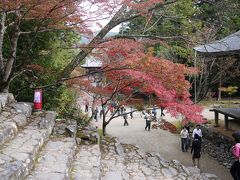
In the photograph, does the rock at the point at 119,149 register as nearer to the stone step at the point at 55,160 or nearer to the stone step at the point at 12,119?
the stone step at the point at 55,160

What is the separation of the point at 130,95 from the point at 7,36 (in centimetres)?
526

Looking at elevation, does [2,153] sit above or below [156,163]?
above

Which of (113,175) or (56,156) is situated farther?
(113,175)

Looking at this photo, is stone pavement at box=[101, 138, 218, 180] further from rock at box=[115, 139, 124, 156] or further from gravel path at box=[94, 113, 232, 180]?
gravel path at box=[94, 113, 232, 180]

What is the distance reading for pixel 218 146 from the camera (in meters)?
14.1

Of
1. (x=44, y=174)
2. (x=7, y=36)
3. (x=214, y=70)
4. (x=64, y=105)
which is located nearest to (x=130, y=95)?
(x=64, y=105)

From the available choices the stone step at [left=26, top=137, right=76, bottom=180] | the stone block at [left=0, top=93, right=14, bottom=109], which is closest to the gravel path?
the stone step at [left=26, top=137, right=76, bottom=180]

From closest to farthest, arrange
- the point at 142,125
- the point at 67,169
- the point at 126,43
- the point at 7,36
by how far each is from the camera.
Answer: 1. the point at 67,169
2. the point at 126,43
3. the point at 7,36
4. the point at 142,125

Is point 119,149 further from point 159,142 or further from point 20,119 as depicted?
point 159,142

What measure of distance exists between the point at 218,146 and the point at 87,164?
867 centimetres

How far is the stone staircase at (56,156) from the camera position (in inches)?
218

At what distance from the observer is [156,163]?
8.83 metres

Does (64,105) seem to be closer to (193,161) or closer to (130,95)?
(130,95)

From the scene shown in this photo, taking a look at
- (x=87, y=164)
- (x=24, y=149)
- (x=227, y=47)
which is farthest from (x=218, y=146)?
(x=24, y=149)
